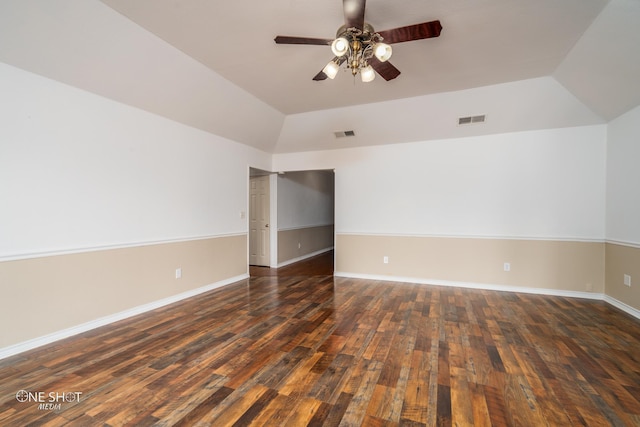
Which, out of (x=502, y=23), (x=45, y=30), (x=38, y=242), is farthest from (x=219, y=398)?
(x=502, y=23)

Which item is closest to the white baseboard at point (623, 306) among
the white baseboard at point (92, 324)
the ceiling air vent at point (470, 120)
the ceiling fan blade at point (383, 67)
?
the ceiling air vent at point (470, 120)

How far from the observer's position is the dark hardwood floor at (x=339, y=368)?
65.4 inches

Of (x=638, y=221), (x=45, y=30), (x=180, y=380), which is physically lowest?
(x=180, y=380)

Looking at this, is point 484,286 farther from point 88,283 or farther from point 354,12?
point 88,283

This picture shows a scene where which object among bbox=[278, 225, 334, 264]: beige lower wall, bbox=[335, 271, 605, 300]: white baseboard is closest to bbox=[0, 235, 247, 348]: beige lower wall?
bbox=[278, 225, 334, 264]: beige lower wall

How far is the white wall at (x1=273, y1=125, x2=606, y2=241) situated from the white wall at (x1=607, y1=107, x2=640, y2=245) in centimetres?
15

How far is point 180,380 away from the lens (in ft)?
6.54

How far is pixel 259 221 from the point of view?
6.18m

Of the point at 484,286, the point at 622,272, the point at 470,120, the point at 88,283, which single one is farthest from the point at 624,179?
the point at 88,283

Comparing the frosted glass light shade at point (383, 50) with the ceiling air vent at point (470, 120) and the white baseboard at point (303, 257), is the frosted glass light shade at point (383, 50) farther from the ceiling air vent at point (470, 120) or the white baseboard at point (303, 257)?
the white baseboard at point (303, 257)

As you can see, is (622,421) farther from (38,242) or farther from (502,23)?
(38,242)

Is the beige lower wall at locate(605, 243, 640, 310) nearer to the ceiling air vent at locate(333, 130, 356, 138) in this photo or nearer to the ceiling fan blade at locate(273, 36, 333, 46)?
the ceiling air vent at locate(333, 130, 356, 138)

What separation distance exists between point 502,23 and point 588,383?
114 inches

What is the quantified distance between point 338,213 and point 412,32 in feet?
12.0
